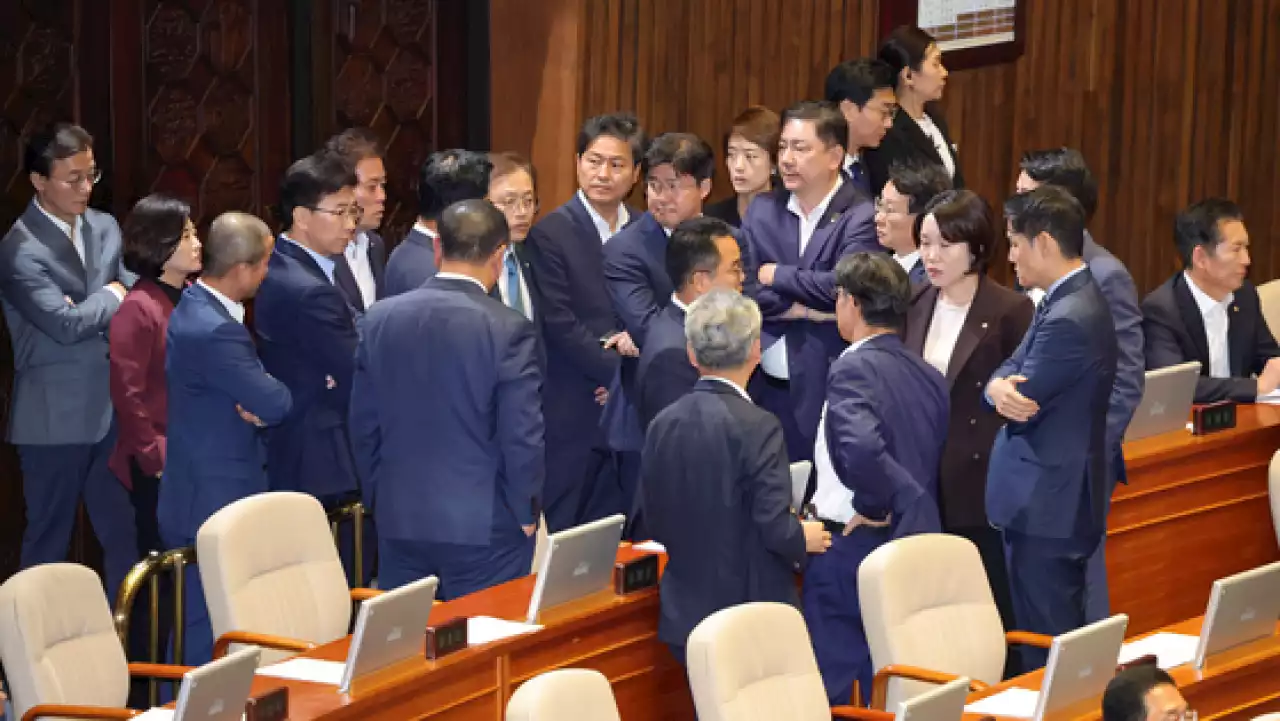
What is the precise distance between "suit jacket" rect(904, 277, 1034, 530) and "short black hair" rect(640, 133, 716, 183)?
94cm

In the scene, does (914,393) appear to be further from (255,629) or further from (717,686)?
(255,629)

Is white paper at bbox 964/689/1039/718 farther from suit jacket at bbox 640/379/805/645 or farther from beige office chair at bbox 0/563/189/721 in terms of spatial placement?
beige office chair at bbox 0/563/189/721

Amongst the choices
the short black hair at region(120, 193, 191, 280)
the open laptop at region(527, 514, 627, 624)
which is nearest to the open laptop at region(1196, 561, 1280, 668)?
the open laptop at region(527, 514, 627, 624)

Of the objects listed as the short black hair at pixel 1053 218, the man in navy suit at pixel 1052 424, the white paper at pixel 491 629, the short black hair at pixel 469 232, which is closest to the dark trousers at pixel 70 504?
the short black hair at pixel 469 232

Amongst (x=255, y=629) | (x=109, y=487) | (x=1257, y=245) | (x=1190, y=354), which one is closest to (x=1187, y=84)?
(x=1257, y=245)

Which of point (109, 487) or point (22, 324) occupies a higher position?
point (22, 324)

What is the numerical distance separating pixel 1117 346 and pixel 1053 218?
18.9 inches

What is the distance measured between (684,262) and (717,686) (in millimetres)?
1477

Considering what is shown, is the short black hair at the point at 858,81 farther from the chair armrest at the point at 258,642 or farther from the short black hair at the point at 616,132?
the chair armrest at the point at 258,642

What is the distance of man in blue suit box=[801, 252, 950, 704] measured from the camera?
482 cm

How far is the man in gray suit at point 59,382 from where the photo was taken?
6117 mm

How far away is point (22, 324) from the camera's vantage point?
617cm

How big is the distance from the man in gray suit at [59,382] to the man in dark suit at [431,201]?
0.92 m

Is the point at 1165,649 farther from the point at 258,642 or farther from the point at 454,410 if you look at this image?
the point at 258,642
